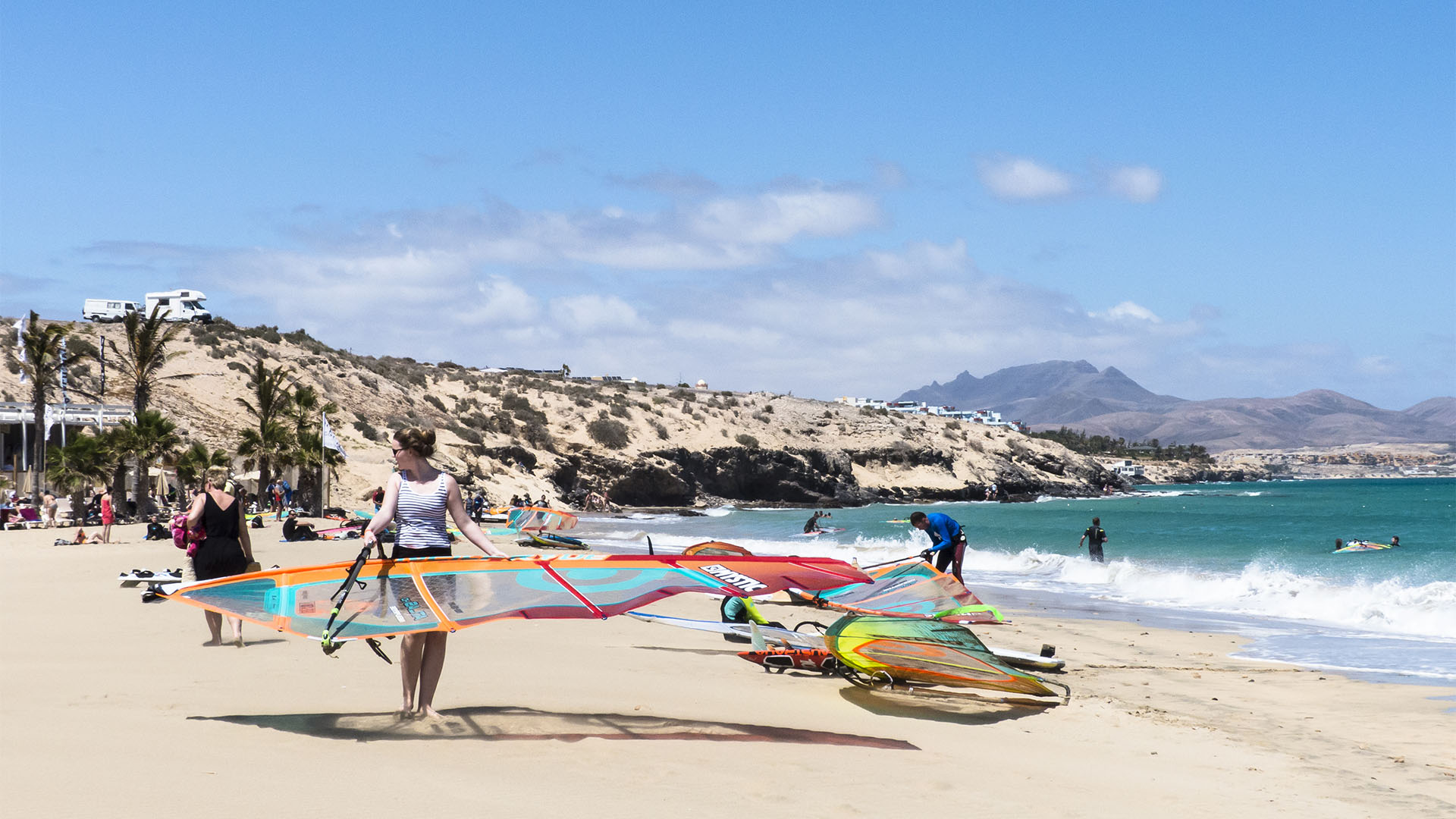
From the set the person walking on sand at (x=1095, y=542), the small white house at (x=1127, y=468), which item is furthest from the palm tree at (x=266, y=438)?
the small white house at (x=1127, y=468)

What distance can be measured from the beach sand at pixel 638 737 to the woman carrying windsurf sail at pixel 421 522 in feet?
0.90

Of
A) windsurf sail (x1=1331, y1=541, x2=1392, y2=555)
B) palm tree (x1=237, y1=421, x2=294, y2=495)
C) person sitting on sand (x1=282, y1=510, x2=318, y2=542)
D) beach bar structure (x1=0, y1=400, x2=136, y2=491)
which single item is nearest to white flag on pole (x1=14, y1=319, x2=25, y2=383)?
beach bar structure (x1=0, y1=400, x2=136, y2=491)

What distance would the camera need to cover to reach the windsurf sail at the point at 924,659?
7848mm

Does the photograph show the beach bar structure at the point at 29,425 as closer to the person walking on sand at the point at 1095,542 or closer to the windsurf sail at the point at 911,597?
the person walking on sand at the point at 1095,542

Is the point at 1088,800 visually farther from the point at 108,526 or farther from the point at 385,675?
Result: the point at 108,526

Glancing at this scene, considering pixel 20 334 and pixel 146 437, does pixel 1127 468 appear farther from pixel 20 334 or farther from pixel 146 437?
pixel 146 437

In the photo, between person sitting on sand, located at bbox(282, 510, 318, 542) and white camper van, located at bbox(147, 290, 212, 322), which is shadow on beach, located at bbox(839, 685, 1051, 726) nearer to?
person sitting on sand, located at bbox(282, 510, 318, 542)

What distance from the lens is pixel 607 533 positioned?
122 feet

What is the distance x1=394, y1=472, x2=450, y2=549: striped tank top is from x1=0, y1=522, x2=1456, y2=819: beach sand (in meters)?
1.03

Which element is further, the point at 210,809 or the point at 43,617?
the point at 43,617

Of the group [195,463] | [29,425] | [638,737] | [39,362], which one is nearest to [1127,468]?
[195,463]

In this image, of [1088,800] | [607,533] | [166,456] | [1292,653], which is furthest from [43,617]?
[607,533]

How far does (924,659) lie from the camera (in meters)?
7.90

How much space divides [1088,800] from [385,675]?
4.78 meters
